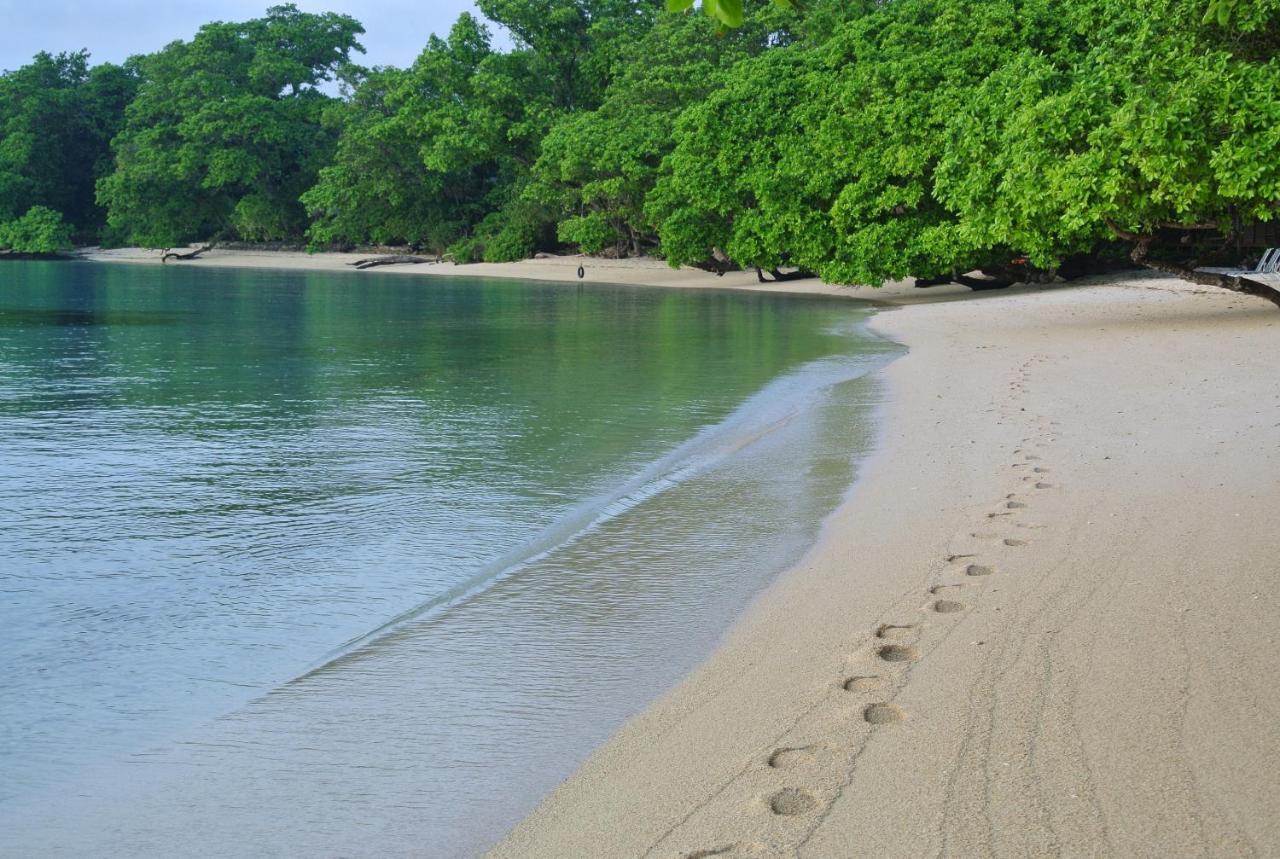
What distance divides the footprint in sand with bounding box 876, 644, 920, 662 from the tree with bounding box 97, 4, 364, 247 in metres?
64.4

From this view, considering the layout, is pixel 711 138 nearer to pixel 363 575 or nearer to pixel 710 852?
pixel 363 575

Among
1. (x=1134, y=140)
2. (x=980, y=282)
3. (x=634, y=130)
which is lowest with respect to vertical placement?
(x=980, y=282)

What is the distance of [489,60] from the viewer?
53.8m

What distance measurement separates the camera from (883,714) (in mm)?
4312

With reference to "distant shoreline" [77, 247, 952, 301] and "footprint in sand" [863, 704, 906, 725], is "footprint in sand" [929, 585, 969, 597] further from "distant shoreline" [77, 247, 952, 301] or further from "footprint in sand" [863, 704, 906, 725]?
"distant shoreline" [77, 247, 952, 301]

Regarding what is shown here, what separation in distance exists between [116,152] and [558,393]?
7059 cm

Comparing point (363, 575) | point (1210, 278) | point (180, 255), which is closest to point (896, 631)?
point (363, 575)

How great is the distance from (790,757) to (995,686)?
0.96m

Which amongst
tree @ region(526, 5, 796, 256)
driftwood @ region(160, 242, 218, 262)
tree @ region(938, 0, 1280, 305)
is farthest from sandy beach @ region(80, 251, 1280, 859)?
driftwood @ region(160, 242, 218, 262)

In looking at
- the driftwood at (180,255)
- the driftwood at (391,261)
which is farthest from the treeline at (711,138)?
the driftwood at (391,261)

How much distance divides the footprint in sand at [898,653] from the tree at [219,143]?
64.4m

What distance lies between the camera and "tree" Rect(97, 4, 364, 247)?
64500 mm

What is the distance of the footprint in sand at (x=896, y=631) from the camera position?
5172 millimetres

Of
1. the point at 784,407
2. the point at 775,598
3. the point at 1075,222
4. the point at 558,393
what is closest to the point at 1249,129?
the point at 1075,222
